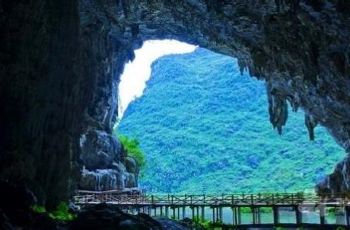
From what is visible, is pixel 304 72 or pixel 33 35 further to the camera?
pixel 304 72

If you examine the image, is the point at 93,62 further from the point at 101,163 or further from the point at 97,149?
the point at 101,163

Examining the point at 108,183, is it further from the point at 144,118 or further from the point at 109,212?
the point at 144,118

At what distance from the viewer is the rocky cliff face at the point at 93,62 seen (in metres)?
22.8

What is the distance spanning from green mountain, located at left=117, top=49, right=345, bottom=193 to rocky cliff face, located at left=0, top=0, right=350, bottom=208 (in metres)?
51.8

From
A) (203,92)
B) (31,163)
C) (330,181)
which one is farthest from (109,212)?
(203,92)

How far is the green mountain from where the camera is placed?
320 ft

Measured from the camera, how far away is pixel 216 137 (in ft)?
389

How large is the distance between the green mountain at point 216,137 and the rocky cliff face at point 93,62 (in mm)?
51772

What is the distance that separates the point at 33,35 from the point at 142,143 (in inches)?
3872

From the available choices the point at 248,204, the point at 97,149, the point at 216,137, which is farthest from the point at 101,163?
the point at 216,137

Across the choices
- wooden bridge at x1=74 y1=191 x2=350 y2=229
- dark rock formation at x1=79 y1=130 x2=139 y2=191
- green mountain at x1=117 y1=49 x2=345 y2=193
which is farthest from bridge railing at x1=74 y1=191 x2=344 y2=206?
green mountain at x1=117 y1=49 x2=345 y2=193

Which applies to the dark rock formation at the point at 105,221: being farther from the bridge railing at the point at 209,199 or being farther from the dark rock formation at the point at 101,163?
the dark rock formation at the point at 101,163

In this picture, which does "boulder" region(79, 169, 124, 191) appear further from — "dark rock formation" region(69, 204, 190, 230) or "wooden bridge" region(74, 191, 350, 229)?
"dark rock formation" region(69, 204, 190, 230)

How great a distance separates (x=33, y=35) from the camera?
937 inches
